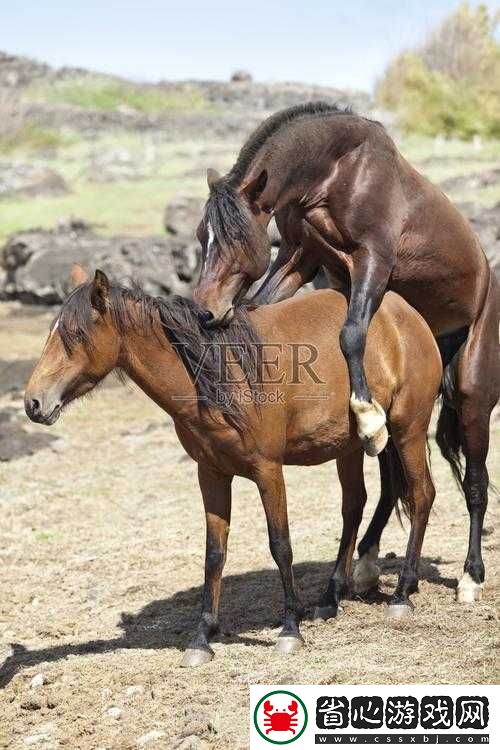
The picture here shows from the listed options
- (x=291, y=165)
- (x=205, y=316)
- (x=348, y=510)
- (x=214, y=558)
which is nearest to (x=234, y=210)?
Result: (x=291, y=165)

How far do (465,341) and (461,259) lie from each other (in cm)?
48

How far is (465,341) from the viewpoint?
18.4ft

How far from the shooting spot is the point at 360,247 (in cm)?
495

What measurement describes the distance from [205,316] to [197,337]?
0.34 feet

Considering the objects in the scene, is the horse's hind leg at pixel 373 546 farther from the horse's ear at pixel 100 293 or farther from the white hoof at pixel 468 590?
the horse's ear at pixel 100 293

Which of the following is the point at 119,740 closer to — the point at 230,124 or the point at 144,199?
the point at 144,199

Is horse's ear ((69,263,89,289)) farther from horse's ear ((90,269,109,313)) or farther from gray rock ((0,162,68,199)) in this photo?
gray rock ((0,162,68,199))

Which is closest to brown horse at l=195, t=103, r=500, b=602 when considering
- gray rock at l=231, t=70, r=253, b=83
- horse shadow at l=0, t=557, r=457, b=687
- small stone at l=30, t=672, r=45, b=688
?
horse shadow at l=0, t=557, r=457, b=687

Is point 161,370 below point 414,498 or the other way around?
the other way around

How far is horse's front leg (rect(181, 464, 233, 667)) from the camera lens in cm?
484

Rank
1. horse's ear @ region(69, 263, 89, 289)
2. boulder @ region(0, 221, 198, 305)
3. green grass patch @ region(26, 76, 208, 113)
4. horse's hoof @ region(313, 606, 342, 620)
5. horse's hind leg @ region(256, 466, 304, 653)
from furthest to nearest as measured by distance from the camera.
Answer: green grass patch @ region(26, 76, 208, 113) < boulder @ region(0, 221, 198, 305) < horse's hoof @ region(313, 606, 342, 620) < horse's ear @ region(69, 263, 89, 289) < horse's hind leg @ region(256, 466, 304, 653)

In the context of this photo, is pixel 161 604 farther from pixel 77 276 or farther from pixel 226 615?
pixel 77 276

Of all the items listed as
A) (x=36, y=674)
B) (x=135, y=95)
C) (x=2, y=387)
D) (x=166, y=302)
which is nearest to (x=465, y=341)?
(x=166, y=302)

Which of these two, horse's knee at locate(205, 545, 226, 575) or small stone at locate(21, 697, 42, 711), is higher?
horse's knee at locate(205, 545, 226, 575)
